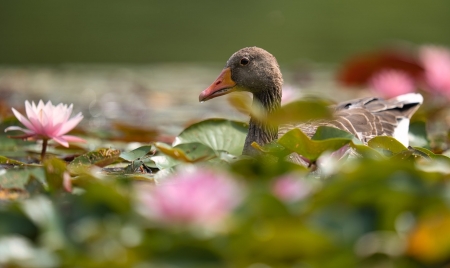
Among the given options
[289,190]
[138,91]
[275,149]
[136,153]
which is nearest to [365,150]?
[275,149]

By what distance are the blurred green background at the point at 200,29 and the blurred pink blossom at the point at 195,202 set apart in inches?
453

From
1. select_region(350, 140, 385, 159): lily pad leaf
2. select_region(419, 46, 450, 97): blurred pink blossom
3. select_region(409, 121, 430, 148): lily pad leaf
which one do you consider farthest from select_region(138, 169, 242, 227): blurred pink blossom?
select_region(419, 46, 450, 97): blurred pink blossom

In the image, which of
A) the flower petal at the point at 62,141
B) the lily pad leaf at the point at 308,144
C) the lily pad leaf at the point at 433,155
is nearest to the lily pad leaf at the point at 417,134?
the lily pad leaf at the point at 433,155

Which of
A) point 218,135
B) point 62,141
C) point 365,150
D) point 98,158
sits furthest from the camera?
point 218,135

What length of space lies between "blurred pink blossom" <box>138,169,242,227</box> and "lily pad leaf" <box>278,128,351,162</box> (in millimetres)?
1162

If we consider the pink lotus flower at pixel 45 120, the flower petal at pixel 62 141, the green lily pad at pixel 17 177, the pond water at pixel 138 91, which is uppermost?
the pond water at pixel 138 91

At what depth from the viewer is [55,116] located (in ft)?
12.6

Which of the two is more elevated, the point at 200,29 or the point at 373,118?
the point at 200,29

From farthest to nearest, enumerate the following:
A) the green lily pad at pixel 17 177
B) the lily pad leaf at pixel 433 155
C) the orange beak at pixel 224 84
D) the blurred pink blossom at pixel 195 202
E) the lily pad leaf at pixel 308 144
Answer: the orange beak at pixel 224 84 → the lily pad leaf at pixel 433 155 → the lily pad leaf at pixel 308 144 → the green lily pad at pixel 17 177 → the blurred pink blossom at pixel 195 202

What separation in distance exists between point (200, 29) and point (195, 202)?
1394 cm

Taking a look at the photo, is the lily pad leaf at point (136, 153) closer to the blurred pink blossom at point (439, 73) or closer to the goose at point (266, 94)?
the goose at point (266, 94)

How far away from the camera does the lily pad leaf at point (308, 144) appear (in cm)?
316

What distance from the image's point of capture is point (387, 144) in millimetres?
3793

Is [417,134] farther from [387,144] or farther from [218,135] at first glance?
[218,135]
